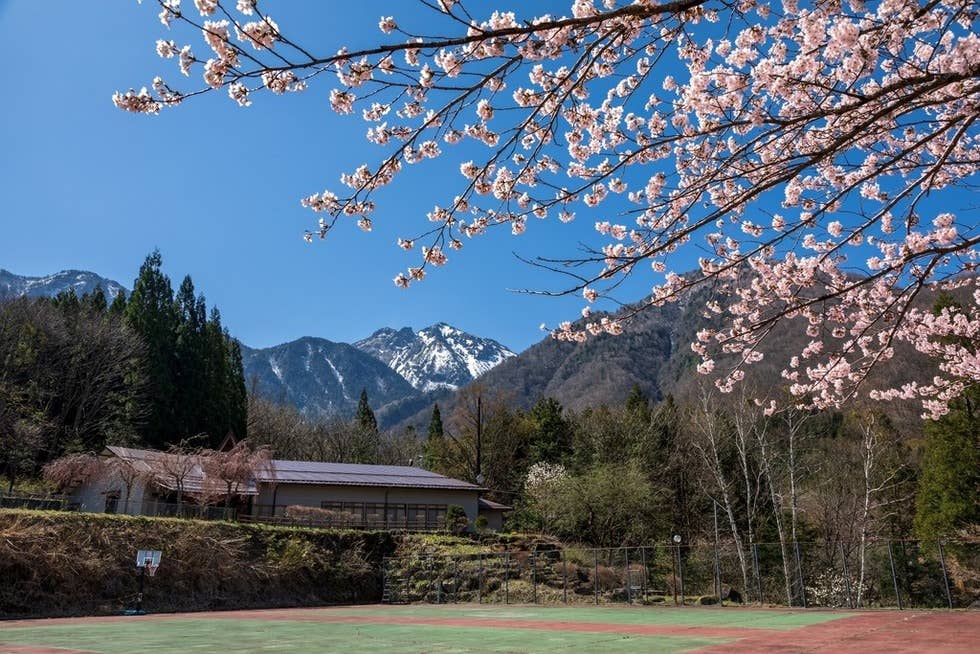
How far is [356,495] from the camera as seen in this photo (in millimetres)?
30516

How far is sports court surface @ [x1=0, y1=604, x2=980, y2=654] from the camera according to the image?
22.0ft

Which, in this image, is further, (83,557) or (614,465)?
(614,465)

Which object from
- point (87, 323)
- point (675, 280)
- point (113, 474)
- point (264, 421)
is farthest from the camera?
point (264, 421)

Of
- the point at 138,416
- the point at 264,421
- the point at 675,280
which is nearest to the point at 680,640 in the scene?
the point at 675,280

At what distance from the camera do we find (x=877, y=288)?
291 inches

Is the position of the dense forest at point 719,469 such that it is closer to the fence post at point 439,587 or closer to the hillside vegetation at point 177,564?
the fence post at point 439,587

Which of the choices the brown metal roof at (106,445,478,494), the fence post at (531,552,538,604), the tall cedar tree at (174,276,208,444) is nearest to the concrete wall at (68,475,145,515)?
the brown metal roof at (106,445,478,494)

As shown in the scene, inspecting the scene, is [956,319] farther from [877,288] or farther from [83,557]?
[83,557]

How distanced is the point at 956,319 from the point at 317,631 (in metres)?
10.6

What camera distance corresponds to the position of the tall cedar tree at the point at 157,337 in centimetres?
3731

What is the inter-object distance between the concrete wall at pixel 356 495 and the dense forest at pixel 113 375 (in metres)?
4.55

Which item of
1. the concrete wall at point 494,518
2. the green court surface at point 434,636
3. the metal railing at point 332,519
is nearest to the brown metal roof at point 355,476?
the metal railing at point 332,519

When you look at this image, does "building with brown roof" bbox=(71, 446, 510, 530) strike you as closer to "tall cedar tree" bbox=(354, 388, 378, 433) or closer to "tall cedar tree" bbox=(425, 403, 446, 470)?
"tall cedar tree" bbox=(425, 403, 446, 470)

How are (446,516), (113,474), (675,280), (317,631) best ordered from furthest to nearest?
(446,516)
(113,474)
(317,631)
(675,280)
